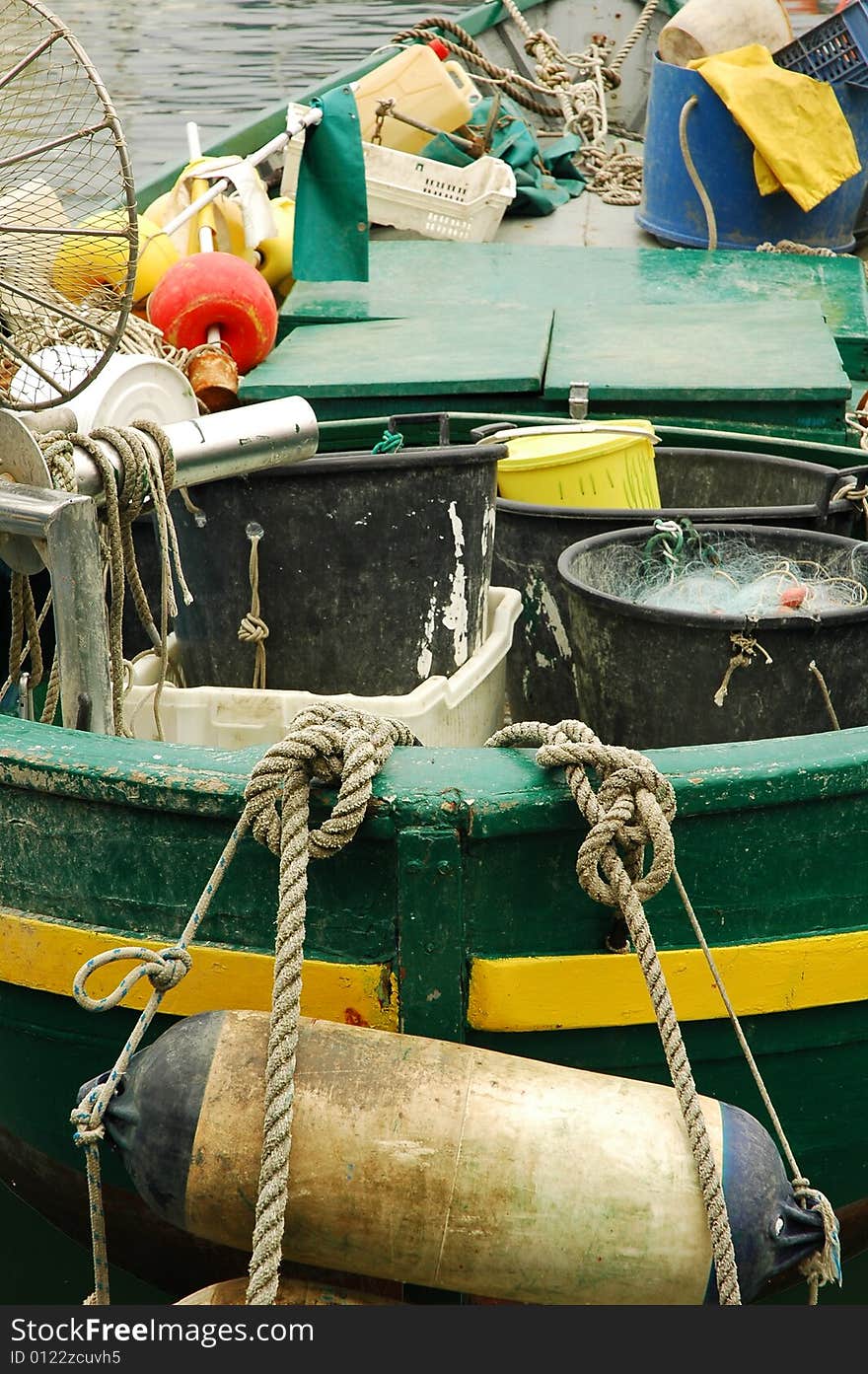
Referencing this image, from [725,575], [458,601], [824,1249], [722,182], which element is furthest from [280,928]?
[722,182]

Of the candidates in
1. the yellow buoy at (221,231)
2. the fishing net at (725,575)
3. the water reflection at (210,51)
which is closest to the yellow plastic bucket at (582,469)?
the fishing net at (725,575)

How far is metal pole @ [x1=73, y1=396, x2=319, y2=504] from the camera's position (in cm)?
264

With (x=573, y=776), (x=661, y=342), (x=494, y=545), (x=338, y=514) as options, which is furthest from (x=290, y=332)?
(x=573, y=776)

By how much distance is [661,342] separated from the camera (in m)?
5.00

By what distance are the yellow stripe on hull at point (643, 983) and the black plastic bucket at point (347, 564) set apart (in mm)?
1093

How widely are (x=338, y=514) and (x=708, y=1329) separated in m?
1.79

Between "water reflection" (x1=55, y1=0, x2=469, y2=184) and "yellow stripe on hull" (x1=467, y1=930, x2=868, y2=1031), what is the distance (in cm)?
1128

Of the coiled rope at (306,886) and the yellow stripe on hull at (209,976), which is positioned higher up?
the coiled rope at (306,886)

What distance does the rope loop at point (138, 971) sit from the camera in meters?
1.92

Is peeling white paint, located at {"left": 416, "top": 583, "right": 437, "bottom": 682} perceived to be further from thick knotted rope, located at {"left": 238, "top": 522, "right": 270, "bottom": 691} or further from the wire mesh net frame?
the wire mesh net frame

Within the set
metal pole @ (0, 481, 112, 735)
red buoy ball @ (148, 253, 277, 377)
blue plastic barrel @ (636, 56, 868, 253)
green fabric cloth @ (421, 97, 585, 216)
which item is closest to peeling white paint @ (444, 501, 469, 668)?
metal pole @ (0, 481, 112, 735)

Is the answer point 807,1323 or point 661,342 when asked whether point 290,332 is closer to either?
point 661,342

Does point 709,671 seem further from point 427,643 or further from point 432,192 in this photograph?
point 432,192

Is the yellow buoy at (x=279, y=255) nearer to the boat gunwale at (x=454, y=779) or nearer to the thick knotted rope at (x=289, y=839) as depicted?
the boat gunwale at (x=454, y=779)
